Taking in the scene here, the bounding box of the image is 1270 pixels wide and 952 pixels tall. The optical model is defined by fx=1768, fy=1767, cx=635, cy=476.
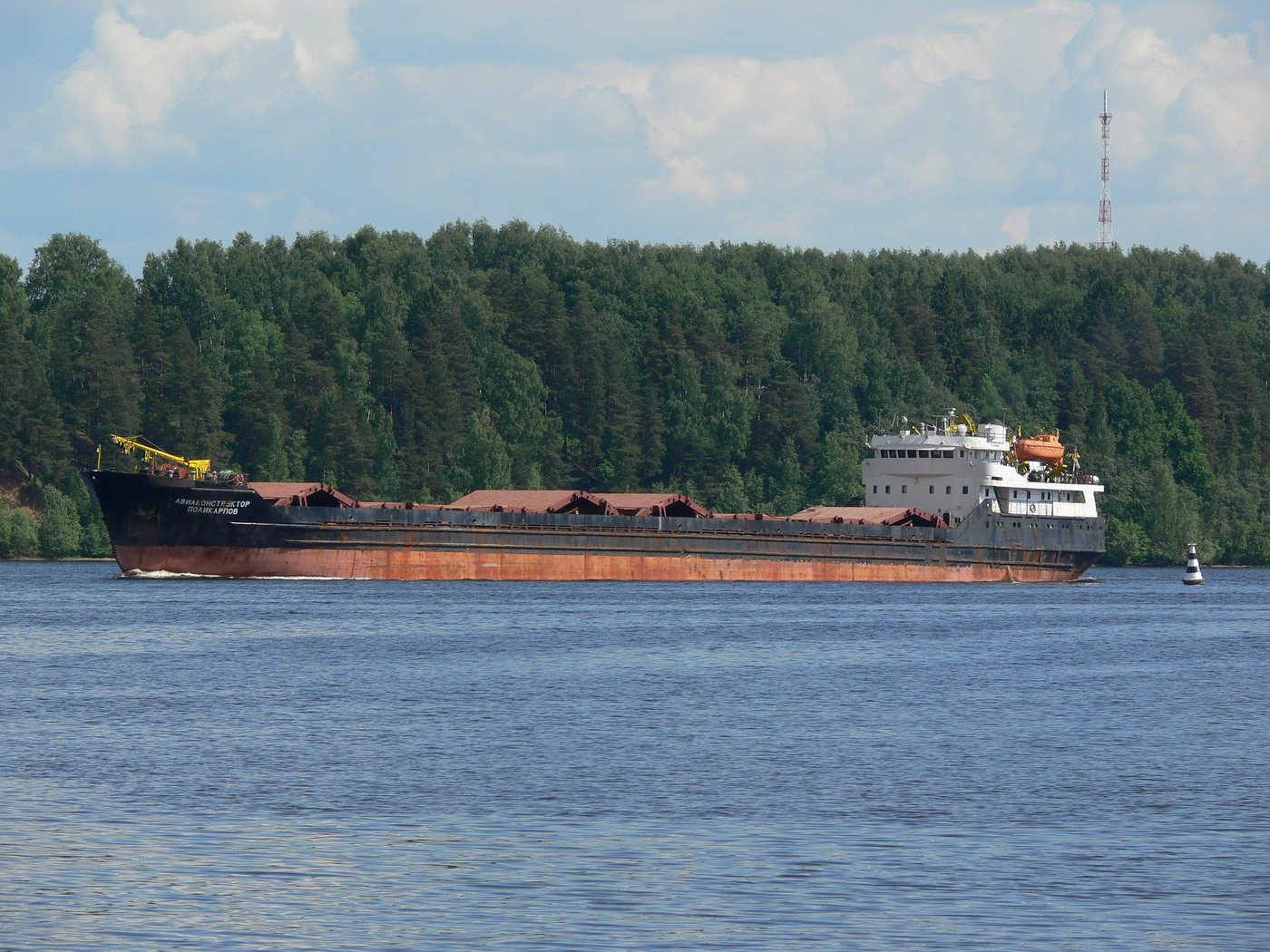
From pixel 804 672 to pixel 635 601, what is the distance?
1048 inches

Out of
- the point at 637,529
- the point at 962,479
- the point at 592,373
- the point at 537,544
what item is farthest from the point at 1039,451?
the point at 592,373

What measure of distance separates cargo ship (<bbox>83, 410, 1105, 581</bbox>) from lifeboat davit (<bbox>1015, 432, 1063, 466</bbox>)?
102 mm

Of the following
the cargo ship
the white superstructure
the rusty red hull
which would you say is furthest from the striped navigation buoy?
the rusty red hull

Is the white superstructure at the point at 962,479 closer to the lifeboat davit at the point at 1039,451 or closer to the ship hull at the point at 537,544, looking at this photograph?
the lifeboat davit at the point at 1039,451

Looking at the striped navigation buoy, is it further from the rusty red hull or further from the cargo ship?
the rusty red hull

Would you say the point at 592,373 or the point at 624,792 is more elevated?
the point at 592,373

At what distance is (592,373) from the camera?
13725cm

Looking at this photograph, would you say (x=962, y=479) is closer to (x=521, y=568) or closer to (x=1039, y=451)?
(x=1039, y=451)

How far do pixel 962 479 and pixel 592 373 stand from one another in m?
52.4

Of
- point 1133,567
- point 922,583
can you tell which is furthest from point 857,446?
point 922,583

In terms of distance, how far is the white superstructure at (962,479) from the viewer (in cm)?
8925

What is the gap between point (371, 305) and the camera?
139m

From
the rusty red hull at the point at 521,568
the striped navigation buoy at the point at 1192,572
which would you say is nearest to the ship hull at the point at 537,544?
the rusty red hull at the point at 521,568

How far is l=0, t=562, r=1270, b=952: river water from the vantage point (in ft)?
57.5
